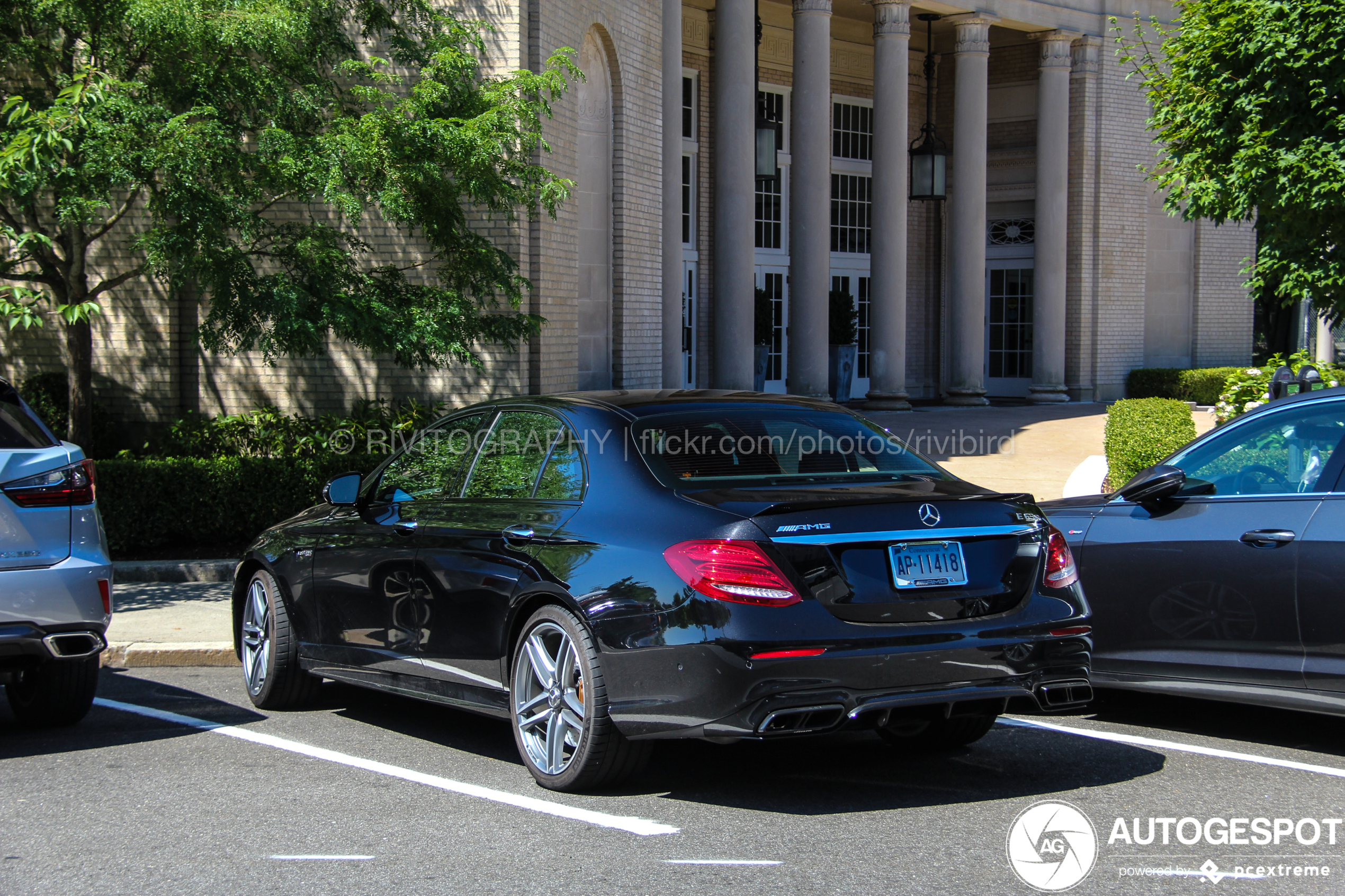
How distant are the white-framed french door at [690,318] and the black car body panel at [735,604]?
18646 mm

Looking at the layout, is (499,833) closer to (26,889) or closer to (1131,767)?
(26,889)

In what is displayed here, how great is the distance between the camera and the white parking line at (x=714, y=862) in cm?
427

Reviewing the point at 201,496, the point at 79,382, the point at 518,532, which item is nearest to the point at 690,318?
the point at 79,382

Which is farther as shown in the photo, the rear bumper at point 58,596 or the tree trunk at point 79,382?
the tree trunk at point 79,382

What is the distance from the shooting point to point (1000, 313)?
29.5 meters

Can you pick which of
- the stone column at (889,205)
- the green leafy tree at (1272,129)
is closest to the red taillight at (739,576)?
the green leafy tree at (1272,129)

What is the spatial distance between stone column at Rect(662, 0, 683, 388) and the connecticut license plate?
1325 cm

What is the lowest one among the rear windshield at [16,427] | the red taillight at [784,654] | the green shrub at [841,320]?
the red taillight at [784,654]

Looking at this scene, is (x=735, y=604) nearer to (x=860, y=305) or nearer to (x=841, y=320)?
(x=841, y=320)

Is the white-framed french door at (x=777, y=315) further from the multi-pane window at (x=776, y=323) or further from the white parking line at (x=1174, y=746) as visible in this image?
the white parking line at (x=1174, y=746)

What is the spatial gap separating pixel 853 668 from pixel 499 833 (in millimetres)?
1364

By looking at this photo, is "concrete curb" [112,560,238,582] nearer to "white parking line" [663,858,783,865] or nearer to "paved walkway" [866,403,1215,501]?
"paved walkway" [866,403,1215,501]

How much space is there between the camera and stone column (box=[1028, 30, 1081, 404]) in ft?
85.1

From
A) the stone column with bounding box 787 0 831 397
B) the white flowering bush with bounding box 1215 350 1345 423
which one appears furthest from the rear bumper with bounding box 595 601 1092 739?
the stone column with bounding box 787 0 831 397
